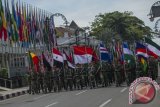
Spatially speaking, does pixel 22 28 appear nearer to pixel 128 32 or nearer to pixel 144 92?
pixel 144 92

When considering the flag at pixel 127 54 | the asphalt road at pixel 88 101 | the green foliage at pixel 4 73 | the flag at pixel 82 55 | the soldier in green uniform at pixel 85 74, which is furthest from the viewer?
the green foliage at pixel 4 73

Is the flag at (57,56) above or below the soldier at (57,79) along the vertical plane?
above

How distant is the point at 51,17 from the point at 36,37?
4703 mm

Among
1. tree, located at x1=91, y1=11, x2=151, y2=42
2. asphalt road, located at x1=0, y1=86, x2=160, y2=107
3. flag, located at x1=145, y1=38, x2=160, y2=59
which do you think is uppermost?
tree, located at x1=91, y1=11, x2=151, y2=42

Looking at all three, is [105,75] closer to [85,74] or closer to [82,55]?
[85,74]

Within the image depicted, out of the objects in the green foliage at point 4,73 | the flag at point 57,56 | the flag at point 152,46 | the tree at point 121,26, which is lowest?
the flag at point 152,46

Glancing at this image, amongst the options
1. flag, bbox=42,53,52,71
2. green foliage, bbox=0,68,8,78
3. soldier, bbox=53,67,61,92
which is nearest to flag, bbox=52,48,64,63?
flag, bbox=42,53,52,71

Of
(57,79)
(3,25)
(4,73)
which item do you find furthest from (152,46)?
(4,73)

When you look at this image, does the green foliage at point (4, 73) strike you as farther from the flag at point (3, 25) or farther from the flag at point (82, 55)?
the flag at point (82, 55)

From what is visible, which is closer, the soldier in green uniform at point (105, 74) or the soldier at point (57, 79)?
the soldier at point (57, 79)

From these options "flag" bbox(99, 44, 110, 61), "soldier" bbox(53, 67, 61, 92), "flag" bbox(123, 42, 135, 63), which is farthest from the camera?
"flag" bbox(99, 44, 110, 61)

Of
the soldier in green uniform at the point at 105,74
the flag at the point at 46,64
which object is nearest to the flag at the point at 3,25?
the flag at the point at 46,64

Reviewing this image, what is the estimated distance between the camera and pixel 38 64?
2648cm

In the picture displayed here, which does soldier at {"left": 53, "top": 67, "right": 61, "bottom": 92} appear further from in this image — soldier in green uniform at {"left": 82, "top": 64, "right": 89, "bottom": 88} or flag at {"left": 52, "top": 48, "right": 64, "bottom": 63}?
soldier in green uniform at {"left": 82, "top": 64, "right": 89, "bottom": 88}
